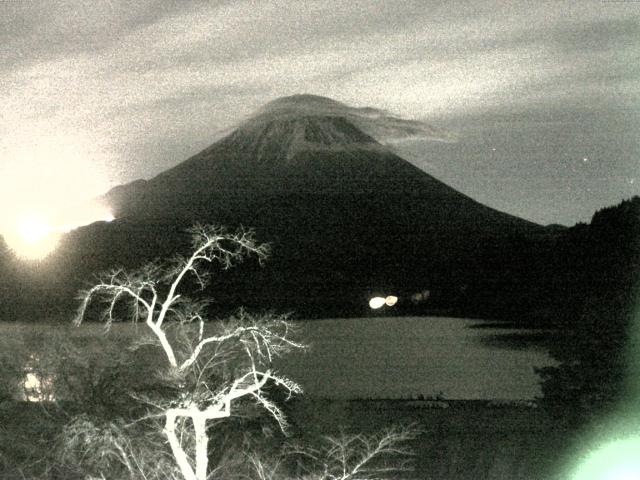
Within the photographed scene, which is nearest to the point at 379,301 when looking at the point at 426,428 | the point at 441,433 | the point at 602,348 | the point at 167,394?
the point at 602,348

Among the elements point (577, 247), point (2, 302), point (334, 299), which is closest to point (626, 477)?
point (577, 247)

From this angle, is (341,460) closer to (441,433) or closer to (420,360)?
(441,433)

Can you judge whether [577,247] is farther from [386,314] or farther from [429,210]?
[429,210]

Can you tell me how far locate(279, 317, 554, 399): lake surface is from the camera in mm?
42525

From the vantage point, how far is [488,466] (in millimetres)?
21125

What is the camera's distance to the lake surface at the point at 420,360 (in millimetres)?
42525

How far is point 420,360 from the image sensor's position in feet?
179

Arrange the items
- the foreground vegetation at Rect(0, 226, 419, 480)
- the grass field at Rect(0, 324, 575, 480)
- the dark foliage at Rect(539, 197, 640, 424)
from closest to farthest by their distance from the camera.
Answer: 1. the foreground vegetation at Rect(0, 226, 419, 480)
2. the grass field at Rect(0, 324, 575, 480)
3. the dark foliage at Rect(539, 197, 640, 424)

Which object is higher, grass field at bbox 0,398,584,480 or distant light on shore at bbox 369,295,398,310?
distant light on shore at bbox 369,295,398,310

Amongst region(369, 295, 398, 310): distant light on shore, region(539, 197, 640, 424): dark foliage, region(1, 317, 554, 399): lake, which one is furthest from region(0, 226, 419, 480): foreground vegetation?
region(1, 317, 554, 399): lake

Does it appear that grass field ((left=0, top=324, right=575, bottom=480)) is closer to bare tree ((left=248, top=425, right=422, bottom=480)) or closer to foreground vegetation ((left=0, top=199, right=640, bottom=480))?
foreground vegetation ((left=0, top=199, right=640, bottom=480))

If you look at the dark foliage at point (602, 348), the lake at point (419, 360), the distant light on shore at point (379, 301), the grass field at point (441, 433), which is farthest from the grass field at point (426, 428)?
the lake at point (419, 360)

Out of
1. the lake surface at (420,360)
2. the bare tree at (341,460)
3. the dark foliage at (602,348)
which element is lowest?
the bare tree at (341,460)

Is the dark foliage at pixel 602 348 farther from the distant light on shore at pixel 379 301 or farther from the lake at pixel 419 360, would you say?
the lake at pixel 419 360
